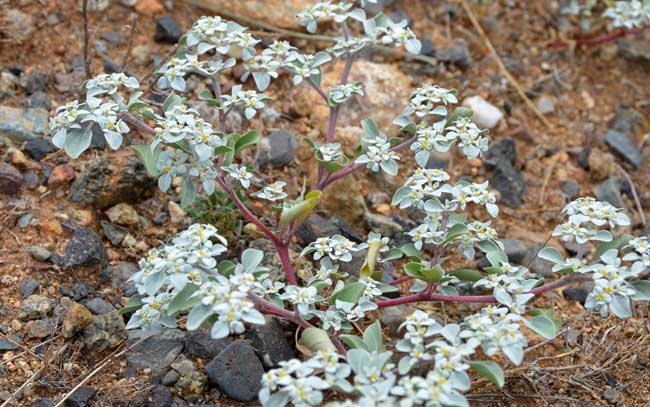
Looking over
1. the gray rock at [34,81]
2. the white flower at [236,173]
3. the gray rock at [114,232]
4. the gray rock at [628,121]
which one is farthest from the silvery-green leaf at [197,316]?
the gray rock at [628,121]

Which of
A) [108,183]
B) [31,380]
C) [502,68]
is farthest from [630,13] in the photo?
[31,380]

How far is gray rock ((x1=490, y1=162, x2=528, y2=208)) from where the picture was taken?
388 cm

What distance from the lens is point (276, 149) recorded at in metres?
3.75

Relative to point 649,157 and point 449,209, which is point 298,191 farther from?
point 649,157

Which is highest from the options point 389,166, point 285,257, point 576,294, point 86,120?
point 86,120

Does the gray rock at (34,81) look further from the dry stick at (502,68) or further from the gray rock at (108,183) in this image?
the dry stick at (502,68)

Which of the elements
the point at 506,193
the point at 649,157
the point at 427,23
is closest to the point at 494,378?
the point at 506,193

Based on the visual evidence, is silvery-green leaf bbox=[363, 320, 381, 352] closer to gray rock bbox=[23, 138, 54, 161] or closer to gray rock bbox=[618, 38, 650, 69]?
gray rock bbox=[23, 138, 54, 161]

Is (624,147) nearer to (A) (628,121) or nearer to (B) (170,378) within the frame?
(A) (628,121)

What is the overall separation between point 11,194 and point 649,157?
3.22 metres

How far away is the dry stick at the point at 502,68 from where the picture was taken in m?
4.36

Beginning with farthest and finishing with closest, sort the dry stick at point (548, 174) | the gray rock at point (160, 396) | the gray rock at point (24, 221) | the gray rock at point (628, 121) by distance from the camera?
1. the gray rock at point (628, 121)
2. the dry stick at point (548, 174)
3. the gray rock at point (24, 221)
4. the gray rock at point (160, 396)

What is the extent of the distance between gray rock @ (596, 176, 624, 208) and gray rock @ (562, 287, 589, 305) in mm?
618

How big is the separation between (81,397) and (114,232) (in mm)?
804
